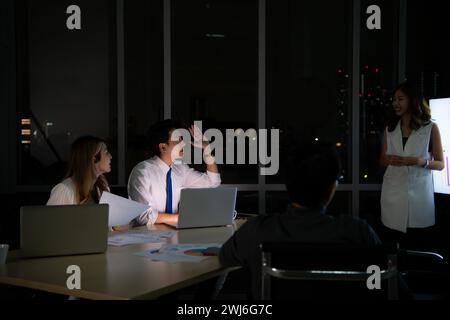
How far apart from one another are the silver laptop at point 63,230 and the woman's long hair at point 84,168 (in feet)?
1.93

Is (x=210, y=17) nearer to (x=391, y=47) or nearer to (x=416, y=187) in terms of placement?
(x=391, y=47)

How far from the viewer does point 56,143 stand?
4.93m

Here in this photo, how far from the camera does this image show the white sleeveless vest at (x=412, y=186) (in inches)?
141

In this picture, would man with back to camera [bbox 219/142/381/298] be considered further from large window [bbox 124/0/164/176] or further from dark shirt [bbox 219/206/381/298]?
large window [bbox 124/0/164/176]

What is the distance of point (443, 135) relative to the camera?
386 cm

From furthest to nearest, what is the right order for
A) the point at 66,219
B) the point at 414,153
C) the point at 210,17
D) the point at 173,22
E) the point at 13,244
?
1. the point at 210,17
2. the point at 173,22
3. the point at 414,153
4. the point at 13,244
5. the point at 66,219

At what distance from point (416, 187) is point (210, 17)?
2.66 meters

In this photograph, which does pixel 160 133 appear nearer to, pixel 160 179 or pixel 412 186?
pixel 160 179

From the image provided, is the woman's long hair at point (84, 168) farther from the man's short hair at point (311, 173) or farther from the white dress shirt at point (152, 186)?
the man's short hair at point (311, 173)

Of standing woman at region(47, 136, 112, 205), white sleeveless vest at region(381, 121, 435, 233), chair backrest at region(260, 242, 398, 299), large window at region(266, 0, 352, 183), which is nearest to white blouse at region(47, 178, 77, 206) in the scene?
standing woman at region(47, 136, 112, 205)

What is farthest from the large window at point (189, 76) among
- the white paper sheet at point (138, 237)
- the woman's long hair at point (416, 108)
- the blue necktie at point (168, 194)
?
the white paper sheet at point (138, 237)

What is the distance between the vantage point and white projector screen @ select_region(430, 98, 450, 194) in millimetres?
3799

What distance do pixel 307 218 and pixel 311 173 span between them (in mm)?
138

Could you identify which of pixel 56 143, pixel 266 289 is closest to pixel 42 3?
pixel 56 143
